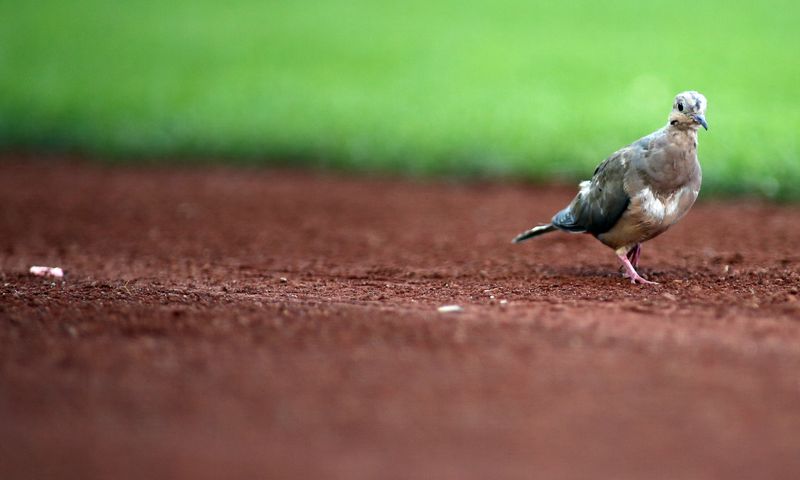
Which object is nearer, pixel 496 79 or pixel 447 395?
pixel 447 395

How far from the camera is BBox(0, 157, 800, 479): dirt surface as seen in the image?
12.6 ft

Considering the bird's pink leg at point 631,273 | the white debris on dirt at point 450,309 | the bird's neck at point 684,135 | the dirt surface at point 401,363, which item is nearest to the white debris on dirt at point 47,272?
the dirt surface at point 401,363

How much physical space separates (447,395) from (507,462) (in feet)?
2.08

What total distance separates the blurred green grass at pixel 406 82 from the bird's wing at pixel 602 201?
3.66 m

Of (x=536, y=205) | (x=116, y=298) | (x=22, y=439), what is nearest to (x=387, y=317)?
(x=116, y=298)

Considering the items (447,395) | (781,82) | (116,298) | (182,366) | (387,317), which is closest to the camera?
(447,395)

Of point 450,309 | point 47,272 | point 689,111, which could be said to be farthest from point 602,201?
point 47,272

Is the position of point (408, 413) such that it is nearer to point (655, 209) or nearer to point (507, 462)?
point (507, 462)

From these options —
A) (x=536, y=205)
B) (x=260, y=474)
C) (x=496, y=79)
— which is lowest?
(x=260, y=474)

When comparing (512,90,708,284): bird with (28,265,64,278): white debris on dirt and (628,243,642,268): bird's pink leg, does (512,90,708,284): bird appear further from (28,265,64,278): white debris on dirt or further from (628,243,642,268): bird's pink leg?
(28,265,64,278): white debris on dirt

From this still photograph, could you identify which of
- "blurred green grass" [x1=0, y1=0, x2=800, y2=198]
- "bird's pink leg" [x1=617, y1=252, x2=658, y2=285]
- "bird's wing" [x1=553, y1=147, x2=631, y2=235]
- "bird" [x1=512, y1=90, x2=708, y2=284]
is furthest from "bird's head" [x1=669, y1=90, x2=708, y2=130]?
"blurred green grass" [x1=0, y1=0, x2=800, y2=198]

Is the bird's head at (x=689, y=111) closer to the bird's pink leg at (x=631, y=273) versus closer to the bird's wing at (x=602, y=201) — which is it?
the bird's wing at (x=602, y=201)

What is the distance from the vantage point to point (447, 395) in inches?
172

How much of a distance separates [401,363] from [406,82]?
12973mm
